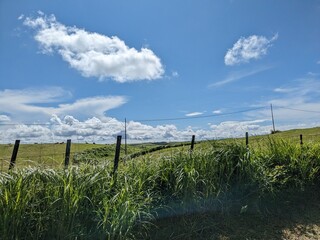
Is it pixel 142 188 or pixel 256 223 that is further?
pixel 256 223

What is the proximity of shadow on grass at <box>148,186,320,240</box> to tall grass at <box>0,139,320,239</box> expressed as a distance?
0.15 m

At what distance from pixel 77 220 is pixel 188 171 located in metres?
2.08

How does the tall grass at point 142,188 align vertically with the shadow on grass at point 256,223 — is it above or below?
above

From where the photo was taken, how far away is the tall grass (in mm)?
4031

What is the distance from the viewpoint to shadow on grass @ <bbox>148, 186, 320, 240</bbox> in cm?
505

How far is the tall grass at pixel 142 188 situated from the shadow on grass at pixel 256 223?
0.15m

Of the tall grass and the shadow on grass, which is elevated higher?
the tall grass

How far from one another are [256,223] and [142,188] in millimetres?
2031

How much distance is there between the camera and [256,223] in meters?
5.68

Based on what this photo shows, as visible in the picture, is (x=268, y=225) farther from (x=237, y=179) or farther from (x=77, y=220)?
(x=77, y=220)

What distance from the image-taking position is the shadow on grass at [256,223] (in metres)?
5.05

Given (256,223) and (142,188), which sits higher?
(142,188)

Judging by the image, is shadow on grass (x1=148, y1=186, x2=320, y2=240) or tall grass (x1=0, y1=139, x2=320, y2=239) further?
shadow on grass (x1=148, y1=186, x2=320, y2=240)

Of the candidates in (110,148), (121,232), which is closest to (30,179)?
(121,232)
